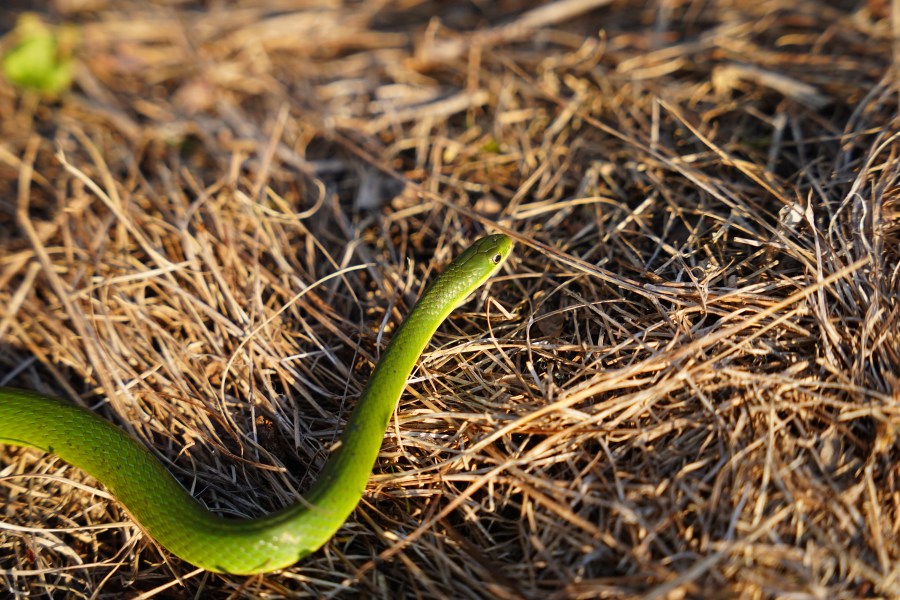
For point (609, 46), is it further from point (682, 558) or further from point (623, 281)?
point (682, 558)

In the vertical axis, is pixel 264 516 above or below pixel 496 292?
below

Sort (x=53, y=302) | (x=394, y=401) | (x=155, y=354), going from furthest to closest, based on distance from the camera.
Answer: (x=53, y=302) → (x=155, y=354) → (x=394, y=401)

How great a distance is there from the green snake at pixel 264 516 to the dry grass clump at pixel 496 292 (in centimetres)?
18

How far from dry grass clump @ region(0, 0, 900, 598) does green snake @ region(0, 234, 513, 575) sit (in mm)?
183

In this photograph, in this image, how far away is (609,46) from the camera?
5324mm

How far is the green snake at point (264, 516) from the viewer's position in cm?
273

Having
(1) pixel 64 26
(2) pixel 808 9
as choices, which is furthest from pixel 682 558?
(1) pixel 64 26

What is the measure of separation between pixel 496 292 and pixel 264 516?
1.85m

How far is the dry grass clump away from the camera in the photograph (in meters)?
2.69

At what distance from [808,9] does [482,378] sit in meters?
4.53

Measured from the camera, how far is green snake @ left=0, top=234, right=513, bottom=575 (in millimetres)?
2730

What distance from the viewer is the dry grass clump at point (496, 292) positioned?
2.69m

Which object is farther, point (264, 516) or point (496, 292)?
point (496, 292)

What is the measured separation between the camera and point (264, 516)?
9.25 ft
